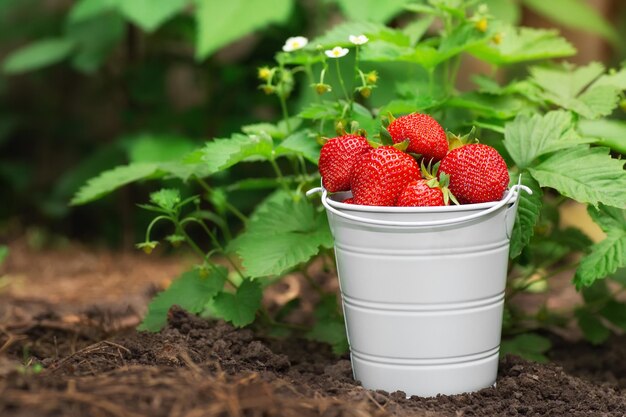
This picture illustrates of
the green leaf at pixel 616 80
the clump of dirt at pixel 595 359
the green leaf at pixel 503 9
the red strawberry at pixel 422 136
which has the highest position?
the red strawberry at pixel 422 136

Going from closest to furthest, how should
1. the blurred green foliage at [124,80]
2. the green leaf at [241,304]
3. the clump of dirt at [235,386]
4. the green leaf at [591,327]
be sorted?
the clump of dirt at [235,386]
the green leaf at [241,304]
the green leaf at [591,327]
the blurred green foliage at [124,80]

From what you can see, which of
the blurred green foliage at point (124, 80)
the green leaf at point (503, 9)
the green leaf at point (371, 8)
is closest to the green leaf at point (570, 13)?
the blurred green foliage at point (124, 80)

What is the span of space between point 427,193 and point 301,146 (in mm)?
395

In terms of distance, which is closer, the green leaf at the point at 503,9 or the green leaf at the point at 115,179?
the green leaf at the point at 115,179

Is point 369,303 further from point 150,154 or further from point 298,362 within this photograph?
point 150,154

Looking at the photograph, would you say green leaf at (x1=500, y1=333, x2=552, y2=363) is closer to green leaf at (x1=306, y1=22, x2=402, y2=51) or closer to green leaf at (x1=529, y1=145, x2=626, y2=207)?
green leaf at (x1=529, y1=145, x2=626, y2=207)

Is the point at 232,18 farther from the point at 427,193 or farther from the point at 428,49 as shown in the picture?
the point at 427,193

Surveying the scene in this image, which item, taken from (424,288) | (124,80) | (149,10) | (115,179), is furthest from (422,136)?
(124,80)

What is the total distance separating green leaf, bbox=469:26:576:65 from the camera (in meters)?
2.02

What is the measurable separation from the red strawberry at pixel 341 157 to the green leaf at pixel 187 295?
0.43 m

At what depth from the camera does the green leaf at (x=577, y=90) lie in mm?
1931

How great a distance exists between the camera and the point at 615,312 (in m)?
2.08

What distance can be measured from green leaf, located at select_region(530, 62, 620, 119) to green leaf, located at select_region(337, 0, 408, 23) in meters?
0.49

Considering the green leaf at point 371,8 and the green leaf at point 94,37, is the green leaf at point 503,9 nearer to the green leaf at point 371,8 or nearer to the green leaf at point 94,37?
the green leaf at point 371,8
